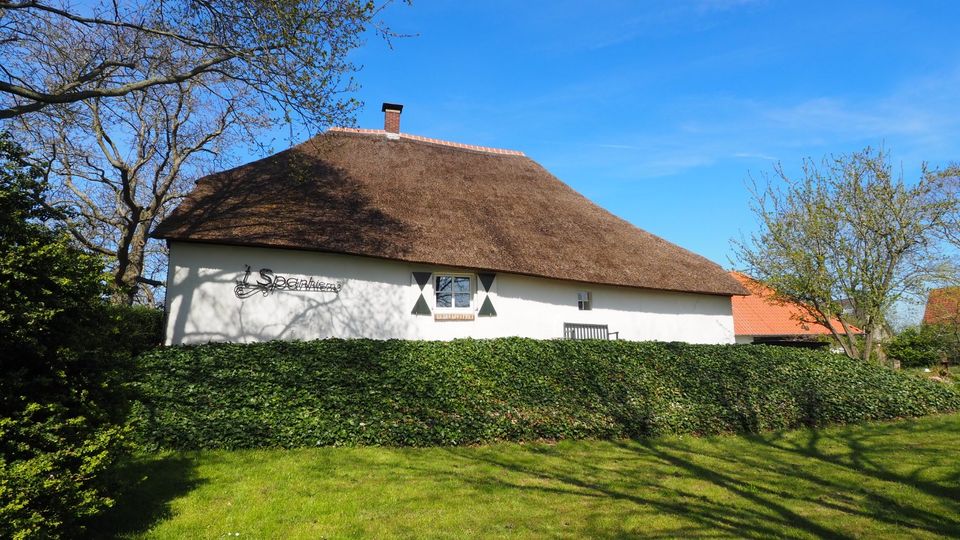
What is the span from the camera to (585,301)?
1434 cm

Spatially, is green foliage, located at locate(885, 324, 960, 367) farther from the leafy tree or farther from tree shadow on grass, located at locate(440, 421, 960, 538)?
the leafy tree

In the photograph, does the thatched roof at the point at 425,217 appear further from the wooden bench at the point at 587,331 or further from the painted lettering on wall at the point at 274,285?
the wooden bench at the point at 587,331

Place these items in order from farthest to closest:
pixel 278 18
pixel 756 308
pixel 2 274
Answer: pixel 756 308 → pixel 278 18 → pixel 2 274

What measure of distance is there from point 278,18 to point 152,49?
4291mm

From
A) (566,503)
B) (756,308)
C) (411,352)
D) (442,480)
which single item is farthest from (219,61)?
(756,308)

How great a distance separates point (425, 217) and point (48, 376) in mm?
9299

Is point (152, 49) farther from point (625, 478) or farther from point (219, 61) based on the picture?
point (625, 478)

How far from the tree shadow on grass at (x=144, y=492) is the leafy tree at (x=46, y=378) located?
1.34 feet

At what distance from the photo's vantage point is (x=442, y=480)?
7.00m

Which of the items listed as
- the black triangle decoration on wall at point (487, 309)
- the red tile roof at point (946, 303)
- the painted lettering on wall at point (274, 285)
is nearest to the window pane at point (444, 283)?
the black triangle decoration on wall at point (487, 309)

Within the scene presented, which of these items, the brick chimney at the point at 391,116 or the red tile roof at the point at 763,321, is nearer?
the brick chimney at the point at 391,116

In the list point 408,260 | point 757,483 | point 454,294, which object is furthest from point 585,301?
point 757,483

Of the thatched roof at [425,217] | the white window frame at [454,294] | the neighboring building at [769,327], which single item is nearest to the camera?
the thatched roof at [425,217]

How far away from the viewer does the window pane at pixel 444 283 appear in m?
12.9
